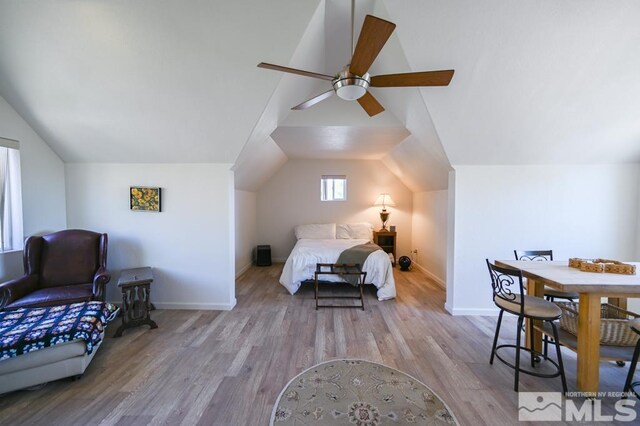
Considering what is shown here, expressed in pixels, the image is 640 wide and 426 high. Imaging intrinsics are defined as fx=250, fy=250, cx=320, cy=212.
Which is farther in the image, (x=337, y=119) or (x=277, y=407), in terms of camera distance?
(x=337, y=119)

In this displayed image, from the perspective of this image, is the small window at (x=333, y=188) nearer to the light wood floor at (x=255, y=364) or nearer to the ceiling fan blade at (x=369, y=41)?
the light wood floor at (x=255, y=364)

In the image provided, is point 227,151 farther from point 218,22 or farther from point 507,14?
point 507,14

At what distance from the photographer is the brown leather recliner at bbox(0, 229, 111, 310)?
2.48 meters

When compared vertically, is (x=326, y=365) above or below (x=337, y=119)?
below

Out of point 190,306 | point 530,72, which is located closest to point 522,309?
point 530,72

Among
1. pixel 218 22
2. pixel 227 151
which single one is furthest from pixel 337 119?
pixel 218 22

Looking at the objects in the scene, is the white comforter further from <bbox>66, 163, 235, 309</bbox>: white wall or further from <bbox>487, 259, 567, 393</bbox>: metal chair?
<bbox>487, 259, 567, 393</bbox>: metal chair

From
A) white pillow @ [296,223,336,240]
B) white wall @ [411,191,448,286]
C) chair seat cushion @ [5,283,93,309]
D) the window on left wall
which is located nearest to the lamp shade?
white wall @ [411,191,448,286]

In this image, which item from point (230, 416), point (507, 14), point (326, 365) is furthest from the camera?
point (326, 365)

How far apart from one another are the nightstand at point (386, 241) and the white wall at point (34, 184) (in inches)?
210

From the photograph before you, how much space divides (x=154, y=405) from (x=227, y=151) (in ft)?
8.39

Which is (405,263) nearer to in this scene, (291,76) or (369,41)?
(291,76)

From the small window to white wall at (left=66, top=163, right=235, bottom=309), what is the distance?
314 cm

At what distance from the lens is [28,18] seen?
206 centimetres
